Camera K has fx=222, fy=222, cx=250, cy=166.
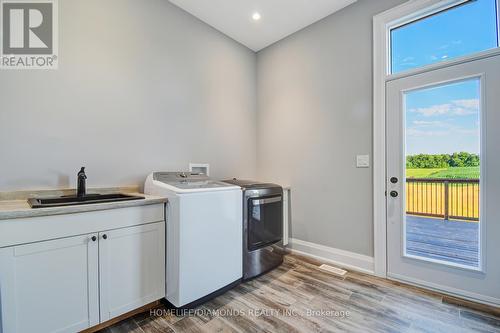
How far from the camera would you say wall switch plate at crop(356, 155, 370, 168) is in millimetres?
2299

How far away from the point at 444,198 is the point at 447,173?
22 centimetres

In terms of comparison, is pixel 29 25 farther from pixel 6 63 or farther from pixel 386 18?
pixel 386 18

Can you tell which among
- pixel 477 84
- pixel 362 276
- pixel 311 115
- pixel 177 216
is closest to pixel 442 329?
pixel 362 276

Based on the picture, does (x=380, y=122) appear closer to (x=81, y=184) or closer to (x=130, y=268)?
(x=130, y=268)

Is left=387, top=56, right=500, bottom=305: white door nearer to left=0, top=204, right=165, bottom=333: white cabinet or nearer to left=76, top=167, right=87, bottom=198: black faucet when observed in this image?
left=0, top=204, right=165, bottom=333: white cabinet

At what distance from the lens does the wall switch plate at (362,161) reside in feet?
7.54

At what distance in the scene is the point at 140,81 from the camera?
85.9 inches

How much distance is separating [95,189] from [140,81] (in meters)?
1.10

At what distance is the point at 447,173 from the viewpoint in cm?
190

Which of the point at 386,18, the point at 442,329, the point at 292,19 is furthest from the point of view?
the point at 292,19

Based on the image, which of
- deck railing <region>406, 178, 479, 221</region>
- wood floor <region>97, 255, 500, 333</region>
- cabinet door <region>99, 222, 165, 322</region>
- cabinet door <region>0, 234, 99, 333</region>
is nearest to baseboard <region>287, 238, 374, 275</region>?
wood floor <region>97, 255, 500, 333</region>

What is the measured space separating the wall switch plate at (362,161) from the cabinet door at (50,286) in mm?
2399

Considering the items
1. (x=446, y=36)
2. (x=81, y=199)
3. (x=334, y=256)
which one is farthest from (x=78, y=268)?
(x=446, y=36)

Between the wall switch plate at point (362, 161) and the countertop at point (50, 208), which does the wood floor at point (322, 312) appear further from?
the wall switch plate at point (362, 161)
